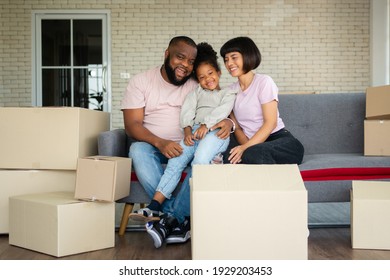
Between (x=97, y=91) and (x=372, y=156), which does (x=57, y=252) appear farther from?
(x=97, y=91)

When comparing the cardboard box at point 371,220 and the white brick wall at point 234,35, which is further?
the white brick wall at point 234,35

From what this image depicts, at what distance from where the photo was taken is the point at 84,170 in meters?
2.58

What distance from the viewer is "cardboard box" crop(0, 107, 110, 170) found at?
2.88m

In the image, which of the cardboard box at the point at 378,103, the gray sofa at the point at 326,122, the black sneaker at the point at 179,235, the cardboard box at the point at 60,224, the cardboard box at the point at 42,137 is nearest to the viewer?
the cardboard box at the point at 60,224

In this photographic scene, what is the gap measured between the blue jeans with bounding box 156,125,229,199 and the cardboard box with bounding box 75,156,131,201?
280mm

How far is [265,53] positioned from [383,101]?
16.9ft

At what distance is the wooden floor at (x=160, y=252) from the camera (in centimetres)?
246

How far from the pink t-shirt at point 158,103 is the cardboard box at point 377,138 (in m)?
1.11

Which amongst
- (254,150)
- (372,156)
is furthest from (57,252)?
(372,156)

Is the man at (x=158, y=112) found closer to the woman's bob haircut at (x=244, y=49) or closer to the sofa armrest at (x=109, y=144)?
the sofa armrest at (x=109, y=144)

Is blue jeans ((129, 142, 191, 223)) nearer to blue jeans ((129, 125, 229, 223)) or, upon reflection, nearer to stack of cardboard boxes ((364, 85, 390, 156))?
blue jeans ((129, 125, 229, 223))

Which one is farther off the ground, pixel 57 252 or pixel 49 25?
pixel 49 25

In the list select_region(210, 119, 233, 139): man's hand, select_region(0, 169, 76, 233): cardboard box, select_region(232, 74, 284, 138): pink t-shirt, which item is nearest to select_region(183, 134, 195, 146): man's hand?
select_region(210, 119, 233, 139): man's hand

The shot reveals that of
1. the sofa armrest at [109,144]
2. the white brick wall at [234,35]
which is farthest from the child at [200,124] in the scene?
the white brick wall at [234,35]
